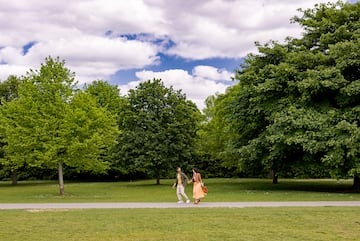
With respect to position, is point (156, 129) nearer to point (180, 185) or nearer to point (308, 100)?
point (308, 100)

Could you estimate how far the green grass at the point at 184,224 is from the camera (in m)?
10.7

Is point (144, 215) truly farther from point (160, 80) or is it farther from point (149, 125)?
point (160, 80)

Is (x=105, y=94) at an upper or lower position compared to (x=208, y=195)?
upper

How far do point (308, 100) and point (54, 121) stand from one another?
14.7 metres

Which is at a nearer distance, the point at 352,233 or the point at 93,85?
the point at 352,233

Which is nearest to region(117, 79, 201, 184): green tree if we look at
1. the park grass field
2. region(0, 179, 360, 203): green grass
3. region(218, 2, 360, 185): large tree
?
region(0, 179, 360, 203): green grass

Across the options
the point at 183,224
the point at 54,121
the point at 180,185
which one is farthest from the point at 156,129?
the point at 183,224

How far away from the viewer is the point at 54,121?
2583 centimetres

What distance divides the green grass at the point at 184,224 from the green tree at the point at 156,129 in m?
22.4

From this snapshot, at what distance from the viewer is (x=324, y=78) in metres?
25.3

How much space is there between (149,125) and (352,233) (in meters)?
28.8

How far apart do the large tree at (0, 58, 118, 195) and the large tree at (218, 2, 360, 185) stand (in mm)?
9555

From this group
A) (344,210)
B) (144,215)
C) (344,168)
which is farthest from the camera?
(344,168)

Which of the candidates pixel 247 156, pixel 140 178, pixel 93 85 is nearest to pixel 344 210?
pixel 247 156
